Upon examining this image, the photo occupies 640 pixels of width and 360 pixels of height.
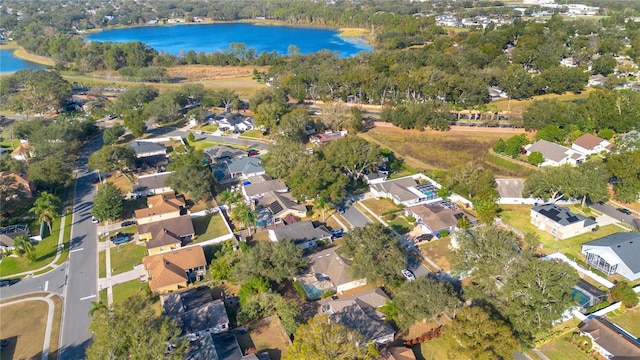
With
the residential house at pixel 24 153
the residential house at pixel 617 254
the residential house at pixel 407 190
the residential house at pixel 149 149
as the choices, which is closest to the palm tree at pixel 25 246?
the residential house at pixel 149 149

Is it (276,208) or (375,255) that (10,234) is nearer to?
(276,208)

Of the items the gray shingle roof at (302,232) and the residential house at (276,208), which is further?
the residential house at (276,208)

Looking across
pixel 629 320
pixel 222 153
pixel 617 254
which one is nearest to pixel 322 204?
pixel 222 153

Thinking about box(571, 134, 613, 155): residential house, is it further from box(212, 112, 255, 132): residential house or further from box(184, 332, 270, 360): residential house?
box(184, 332, 270, 360): residential house

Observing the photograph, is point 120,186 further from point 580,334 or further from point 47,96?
point 580,334

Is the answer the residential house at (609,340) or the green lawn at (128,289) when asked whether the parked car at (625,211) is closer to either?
the residential house at (609,340)

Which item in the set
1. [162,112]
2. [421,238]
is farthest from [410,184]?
[162,112]

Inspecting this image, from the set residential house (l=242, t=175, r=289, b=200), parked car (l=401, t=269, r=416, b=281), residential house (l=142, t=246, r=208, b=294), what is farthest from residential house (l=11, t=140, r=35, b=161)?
parked car (l=401, t=269, r=416, b=281)
